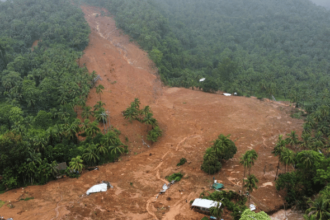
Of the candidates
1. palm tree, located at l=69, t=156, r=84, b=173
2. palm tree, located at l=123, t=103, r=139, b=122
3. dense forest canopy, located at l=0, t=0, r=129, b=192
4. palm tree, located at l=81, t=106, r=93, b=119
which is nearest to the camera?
dense forest canopy, located at l=0, t=0, r=129, b=192

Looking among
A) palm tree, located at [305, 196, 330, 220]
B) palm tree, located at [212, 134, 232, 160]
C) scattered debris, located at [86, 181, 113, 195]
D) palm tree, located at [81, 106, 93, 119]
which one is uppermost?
palm tree, located at [305, 196, 330, 220]

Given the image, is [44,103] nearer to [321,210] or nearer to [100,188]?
[100,188]

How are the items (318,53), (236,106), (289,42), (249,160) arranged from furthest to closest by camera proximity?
1. (289,42)
2. (318,53)
3. (236,106)
4. (249,160)

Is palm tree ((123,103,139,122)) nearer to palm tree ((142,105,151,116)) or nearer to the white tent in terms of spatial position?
palm tree ((142,105,151,116))

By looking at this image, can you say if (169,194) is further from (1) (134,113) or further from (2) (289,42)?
(2) (289,42)

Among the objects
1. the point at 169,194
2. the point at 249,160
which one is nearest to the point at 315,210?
the point at 249,160

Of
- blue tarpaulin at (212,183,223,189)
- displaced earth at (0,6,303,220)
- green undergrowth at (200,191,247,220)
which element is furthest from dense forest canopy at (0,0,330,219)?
green undergrowth at (200,191,247,220)

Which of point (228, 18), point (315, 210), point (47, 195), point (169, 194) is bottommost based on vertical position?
point (47, 195)
